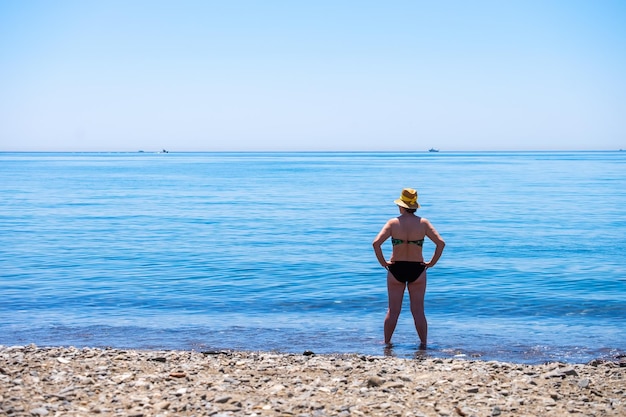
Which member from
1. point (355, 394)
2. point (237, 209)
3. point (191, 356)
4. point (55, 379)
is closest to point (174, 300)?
point (191, 356)

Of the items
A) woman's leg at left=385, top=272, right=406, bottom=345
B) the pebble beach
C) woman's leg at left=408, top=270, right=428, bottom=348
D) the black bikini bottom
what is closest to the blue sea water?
woman's leg at left=408, top=270, right=428, bottom=348

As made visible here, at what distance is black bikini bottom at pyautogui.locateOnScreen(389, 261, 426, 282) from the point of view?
9930 millimetres

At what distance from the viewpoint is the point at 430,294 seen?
14.7 metres

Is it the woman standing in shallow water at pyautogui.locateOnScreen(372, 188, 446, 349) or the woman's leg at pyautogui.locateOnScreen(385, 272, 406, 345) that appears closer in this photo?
the woman standing in shallow water at pyautogui.locateOnScreen(372, 188, 446, 349)

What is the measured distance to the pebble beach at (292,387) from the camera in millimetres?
6156

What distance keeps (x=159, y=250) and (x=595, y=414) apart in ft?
55.1

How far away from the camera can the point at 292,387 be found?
6.93 meters

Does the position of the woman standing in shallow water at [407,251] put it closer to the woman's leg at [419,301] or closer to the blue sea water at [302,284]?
the woman's leg at [419,301]

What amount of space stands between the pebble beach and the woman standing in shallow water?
5.08ft

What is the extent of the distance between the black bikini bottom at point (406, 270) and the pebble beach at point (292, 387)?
1.58 metres

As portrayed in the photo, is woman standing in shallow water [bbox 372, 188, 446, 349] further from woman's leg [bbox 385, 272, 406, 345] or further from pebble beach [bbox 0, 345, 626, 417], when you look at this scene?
pebble beach [bbox 0, 345, 626, 417]

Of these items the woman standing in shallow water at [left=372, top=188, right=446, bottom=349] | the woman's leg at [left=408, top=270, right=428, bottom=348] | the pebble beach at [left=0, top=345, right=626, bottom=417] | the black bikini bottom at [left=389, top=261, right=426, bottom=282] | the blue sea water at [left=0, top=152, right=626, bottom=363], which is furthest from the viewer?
the blue sea water at [left=0, top=152, right=626, bottom=363]

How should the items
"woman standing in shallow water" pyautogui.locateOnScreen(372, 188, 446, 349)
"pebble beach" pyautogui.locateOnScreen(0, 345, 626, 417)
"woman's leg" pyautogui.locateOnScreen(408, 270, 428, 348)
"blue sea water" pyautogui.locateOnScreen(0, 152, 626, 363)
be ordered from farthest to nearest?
"blue sea water" pyautogui.locateOnScreen(0, 152, 626, 363) < "woman's leg" pyautogui.locateOnScreen(408, 270, 428, 348) < "woman standing in shallow water" pyautogui.locateOnScreen(372, 188, 446, 349) < "pebble beach" pyautogui.locateOnScreen(0, 345, 626, 417)

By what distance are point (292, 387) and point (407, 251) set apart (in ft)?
11.5
